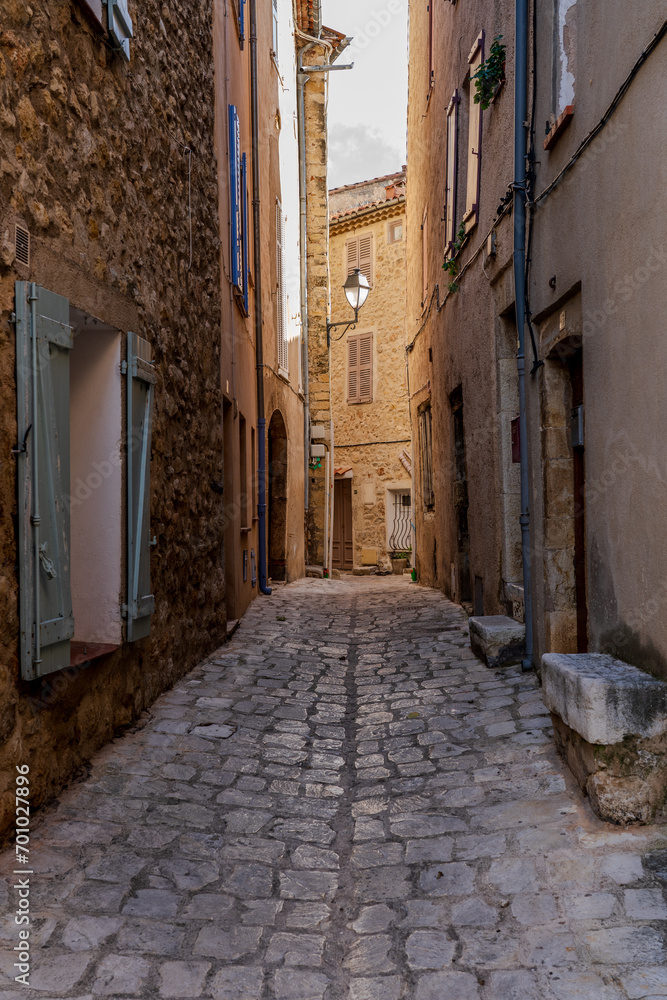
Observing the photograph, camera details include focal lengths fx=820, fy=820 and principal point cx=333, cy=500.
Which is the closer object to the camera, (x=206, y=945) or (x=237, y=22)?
(x=206, y=945)

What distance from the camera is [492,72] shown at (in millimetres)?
5895

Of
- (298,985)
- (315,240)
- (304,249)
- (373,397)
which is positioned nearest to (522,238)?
(298,985)

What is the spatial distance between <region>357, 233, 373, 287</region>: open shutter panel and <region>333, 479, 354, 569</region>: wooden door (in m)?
5.29

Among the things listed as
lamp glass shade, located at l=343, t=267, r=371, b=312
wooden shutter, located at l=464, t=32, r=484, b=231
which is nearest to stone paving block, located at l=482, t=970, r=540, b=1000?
wooden shutter, located at l=464, t=32, r=484, b=231

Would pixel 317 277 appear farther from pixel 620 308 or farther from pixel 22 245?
pixel 22 245

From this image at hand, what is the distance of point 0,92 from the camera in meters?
2.97

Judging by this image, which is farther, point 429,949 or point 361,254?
point 361,254

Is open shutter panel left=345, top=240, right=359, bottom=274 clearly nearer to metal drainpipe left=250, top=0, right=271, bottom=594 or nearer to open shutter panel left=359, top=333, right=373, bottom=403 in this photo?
open shutter panel left=359, top=333, right=373, bottom=403

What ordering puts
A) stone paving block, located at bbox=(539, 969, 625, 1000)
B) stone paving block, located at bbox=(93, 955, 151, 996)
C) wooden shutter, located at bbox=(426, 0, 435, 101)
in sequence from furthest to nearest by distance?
1. wooden shutter, located at bbox=(426, 0, 435, 101)
2. stone paving block, located at bbox=(93, 955, 151, 996)
3. stone paving block, located at bbox=(539, 969, 625, 1000)

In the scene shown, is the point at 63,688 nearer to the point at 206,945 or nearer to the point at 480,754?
the point at 206,945

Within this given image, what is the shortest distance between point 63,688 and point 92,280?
1860 mm

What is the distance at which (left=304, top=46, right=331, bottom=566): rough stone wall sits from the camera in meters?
16.4

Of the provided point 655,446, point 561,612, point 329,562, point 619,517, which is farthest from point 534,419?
point 329,562

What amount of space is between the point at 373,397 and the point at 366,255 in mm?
3663
